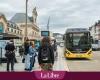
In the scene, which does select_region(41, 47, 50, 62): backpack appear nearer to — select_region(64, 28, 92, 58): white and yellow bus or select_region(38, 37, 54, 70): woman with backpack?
select_region(38, 37, 54, 70): woman with backpack

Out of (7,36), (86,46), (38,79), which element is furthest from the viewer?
(86,46)

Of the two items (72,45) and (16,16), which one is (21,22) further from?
(72,45)

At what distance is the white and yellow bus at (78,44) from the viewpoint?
128 ft

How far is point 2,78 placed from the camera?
10992 millimetres

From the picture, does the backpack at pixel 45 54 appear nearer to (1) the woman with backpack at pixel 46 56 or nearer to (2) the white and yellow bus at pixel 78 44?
(1) the woman with backpack at pixel 46 56

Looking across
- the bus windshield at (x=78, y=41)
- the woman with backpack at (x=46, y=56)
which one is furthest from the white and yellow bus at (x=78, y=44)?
the woman with backpack at (x=46, y=56)

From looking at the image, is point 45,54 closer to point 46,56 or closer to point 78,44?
point 46,56

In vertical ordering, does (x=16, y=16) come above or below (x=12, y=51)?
above

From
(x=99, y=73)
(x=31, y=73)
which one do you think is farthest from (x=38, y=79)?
(x=99, y=73)

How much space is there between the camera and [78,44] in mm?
39625

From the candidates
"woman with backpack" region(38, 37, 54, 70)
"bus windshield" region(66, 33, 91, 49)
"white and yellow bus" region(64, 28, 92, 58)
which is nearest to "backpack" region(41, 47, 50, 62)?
"woman with backpack" region(38, 37, 54, 70)

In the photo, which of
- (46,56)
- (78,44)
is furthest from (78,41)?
(46,56)

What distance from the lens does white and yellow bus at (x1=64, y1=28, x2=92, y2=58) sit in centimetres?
3907

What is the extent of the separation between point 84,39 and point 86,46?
99 centimetres
